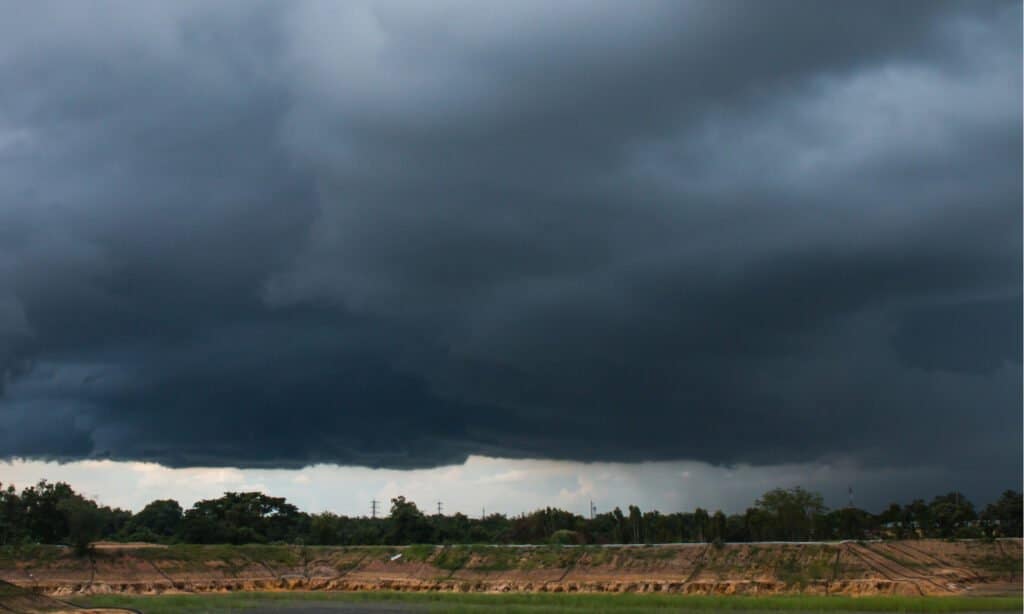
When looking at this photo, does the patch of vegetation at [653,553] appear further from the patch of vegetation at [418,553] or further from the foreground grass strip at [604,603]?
the patch of vegetation at [418,553]

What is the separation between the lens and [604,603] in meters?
75.2

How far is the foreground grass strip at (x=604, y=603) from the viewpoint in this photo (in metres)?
66.3

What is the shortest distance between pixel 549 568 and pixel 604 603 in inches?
1216

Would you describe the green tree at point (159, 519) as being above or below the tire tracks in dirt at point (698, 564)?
above

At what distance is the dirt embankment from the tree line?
6.98 m

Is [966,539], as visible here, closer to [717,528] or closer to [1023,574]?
[1023,574]

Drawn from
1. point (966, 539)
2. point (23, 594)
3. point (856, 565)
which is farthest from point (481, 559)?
point (23, 594)

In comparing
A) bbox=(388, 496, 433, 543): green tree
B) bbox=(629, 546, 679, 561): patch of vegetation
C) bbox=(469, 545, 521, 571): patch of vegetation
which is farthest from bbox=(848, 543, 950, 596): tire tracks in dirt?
bbox=(388, 496, 433, 543): green tree

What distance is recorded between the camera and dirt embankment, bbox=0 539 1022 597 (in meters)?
85.1

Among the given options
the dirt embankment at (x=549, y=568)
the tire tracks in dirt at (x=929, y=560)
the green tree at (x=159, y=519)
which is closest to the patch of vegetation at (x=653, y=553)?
the dirt embankment at (x=549, y=568)

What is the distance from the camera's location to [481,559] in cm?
11244

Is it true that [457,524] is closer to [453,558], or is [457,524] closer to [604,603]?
[453,558]

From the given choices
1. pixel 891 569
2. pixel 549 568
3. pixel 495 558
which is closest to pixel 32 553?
pixel 495 558

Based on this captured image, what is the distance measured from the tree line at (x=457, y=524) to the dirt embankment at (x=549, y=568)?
6.98 m
